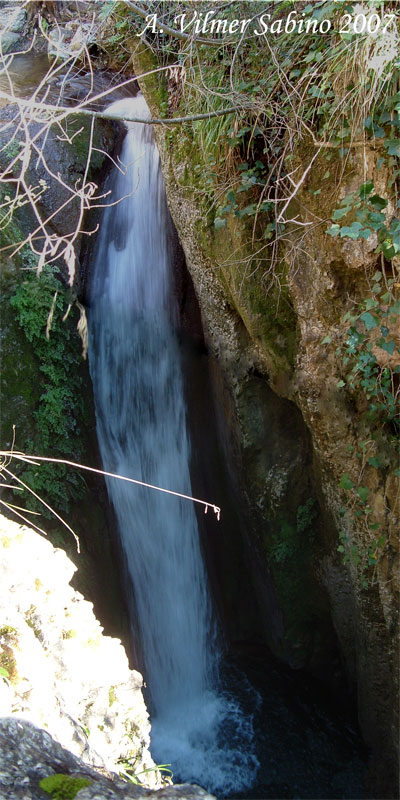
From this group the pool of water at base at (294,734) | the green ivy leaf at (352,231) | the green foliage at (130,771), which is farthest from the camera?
the pool of water at base at (294,734)

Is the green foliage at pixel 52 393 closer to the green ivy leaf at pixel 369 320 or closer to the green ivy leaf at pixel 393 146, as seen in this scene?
the green ivy leaf at pixel 369 320

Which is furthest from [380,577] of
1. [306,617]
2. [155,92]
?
[155,92]

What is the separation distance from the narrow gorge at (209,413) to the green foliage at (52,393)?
0.9 inches

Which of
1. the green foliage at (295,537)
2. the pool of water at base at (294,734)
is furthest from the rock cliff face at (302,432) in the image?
the pool of water at base at (294,734)

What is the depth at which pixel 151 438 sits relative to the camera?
20.5 feet

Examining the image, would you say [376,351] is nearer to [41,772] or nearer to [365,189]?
[365,189]

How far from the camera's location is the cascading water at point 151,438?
20.1ft

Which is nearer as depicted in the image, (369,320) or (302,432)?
(369,320)

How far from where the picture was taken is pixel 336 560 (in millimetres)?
5070

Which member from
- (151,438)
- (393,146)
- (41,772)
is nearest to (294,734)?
(151,438)

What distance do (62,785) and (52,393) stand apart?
4158 millimetres

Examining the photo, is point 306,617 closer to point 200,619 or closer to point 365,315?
point 200,619

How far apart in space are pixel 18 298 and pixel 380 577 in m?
3.89

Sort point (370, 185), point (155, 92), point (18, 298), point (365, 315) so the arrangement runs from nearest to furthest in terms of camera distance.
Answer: point (370, 185) < point (365, 315) < point (155, 92) < point (18, 298)
